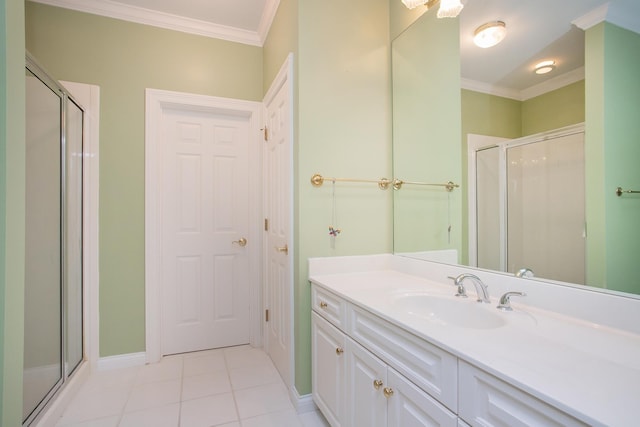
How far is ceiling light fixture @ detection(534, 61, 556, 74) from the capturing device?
1.08 m

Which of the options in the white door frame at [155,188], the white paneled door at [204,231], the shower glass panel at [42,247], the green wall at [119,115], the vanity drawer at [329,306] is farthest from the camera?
the white paneled door at [204,231]

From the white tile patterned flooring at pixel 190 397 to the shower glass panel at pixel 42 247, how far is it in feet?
0.95

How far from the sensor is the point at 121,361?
217cm

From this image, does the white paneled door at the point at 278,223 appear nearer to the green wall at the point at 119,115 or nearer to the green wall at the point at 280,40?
the green wall at the point at 280,40

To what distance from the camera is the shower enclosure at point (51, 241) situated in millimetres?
1533

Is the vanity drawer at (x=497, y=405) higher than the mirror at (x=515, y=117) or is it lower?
lower

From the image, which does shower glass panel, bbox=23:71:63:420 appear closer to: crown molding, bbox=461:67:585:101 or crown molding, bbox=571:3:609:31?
crown molding, bbox=461:67:585:101

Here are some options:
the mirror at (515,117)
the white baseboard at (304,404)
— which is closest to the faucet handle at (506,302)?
the mirror at (515,117)

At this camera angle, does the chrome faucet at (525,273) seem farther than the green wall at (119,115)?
No

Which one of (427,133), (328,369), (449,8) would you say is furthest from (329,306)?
(449,8)

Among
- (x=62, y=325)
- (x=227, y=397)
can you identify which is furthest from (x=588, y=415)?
(x=62, y=325)

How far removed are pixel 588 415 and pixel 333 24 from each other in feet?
6.54

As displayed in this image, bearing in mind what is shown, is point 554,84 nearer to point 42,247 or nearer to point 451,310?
point 451,310

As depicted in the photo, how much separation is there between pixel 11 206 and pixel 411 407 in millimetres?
1556
